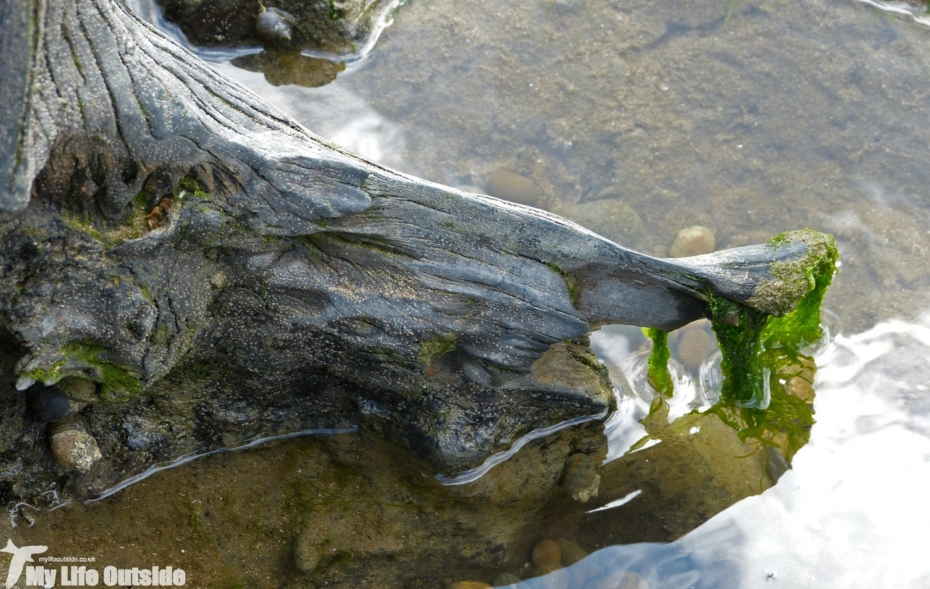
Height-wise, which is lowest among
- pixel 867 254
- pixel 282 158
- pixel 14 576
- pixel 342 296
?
pixel 14 576

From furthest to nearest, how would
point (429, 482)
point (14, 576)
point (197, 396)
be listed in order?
point (429, 482), point (197, 396), point (14, 576)

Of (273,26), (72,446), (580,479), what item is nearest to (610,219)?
(580,479)

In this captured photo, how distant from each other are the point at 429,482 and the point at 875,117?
370 centimetres

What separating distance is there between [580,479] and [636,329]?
1.10m

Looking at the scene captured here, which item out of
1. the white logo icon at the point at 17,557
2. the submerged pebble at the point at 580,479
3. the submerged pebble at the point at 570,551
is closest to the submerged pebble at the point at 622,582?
the submerged pebble at the point at 570,551

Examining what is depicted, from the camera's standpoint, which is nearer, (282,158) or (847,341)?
(282,158)

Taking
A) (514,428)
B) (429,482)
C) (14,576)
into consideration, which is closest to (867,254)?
(514,428)

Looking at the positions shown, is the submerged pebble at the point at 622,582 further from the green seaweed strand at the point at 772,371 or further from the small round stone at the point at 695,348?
the small round stone at the point at 695,348

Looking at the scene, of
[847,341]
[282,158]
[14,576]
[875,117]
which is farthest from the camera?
[875,117]

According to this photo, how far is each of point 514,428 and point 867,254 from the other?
249 cm

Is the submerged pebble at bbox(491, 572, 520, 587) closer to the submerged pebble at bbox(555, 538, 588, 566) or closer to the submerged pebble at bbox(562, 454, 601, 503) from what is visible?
the submerged pebble at bbox(555, 538, 588, 566)

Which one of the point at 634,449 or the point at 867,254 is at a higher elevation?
the point at 867,254

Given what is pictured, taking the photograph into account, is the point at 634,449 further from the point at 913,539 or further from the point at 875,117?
the point at 875,117

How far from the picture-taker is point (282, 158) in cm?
277
